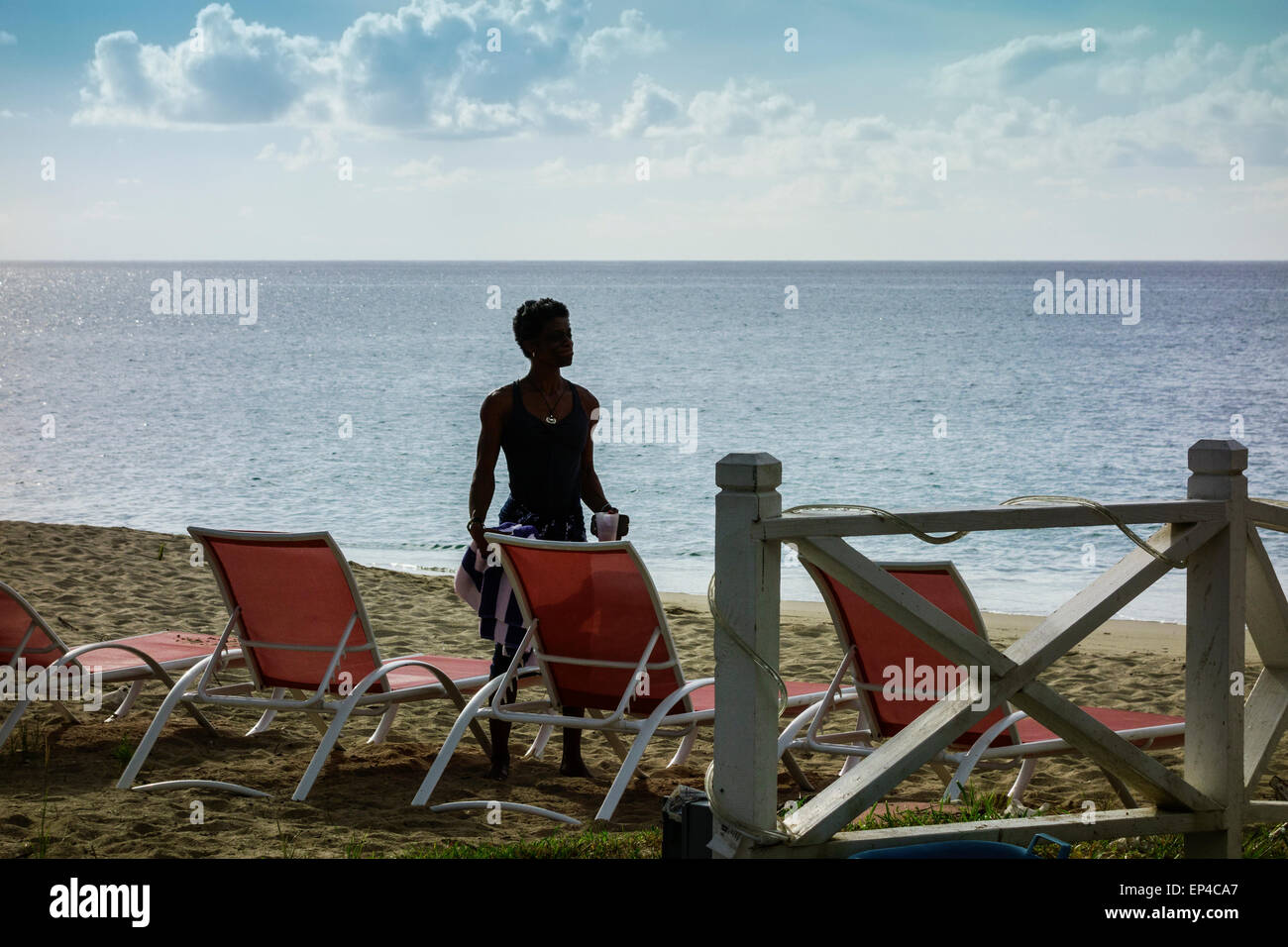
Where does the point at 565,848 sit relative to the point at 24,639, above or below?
below

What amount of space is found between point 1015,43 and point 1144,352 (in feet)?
98.4

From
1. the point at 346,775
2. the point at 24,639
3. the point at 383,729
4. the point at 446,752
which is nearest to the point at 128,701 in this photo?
the point at 24,639

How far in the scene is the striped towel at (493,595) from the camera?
5.17m

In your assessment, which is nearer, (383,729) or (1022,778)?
(1022,778)

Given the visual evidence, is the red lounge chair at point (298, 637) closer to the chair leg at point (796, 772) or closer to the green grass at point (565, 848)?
the green grass at point (565, 848)

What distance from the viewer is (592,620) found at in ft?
15.8

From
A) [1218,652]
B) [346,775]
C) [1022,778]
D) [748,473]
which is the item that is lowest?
[346,775]

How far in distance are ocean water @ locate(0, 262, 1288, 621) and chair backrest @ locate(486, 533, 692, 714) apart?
Result: 4788 millimetres

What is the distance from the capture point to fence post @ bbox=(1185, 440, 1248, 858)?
133 inches

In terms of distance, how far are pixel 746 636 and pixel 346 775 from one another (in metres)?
2.95

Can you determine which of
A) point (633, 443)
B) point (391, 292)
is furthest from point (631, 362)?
point (391, 292)

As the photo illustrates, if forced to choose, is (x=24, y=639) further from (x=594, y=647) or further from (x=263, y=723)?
(x=594, y=647)
